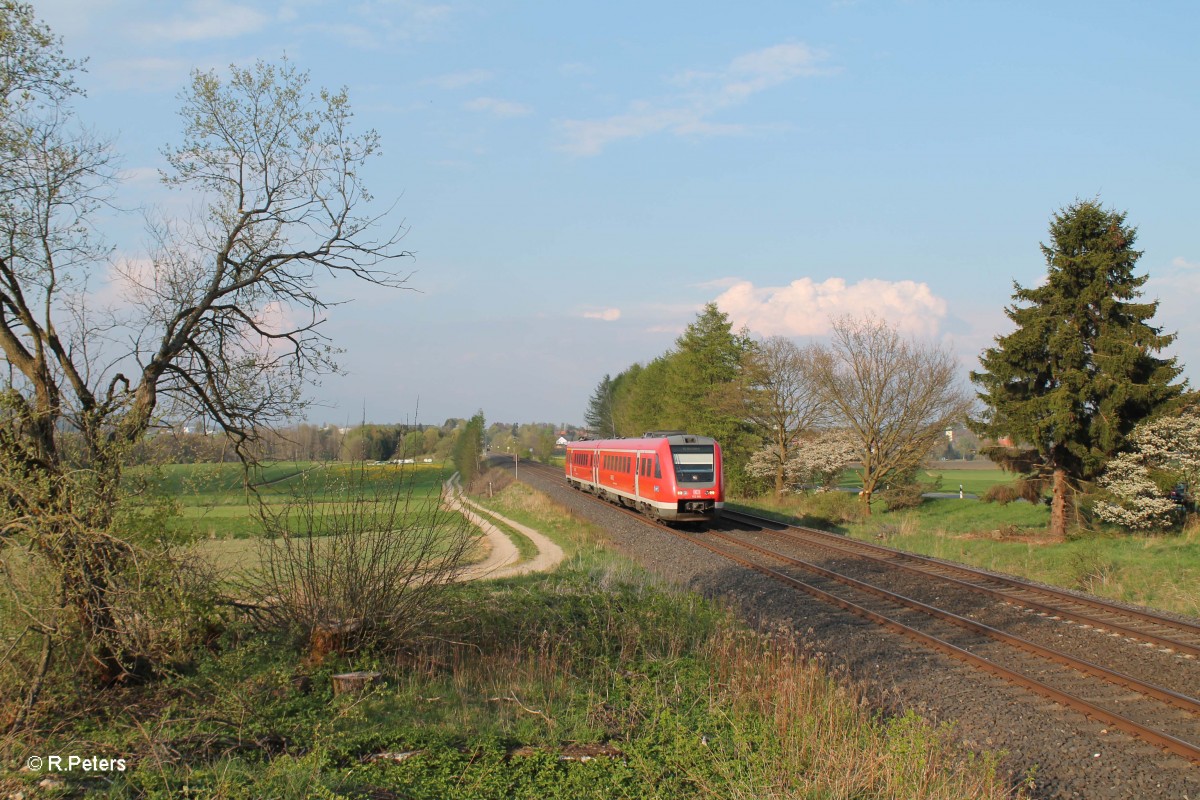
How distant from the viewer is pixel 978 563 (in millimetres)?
17453

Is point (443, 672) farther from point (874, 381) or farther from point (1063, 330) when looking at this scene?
point (874, 381)

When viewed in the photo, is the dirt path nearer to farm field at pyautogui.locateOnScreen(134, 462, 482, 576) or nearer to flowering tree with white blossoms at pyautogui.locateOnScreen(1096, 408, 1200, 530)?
farm field at pyautogui.locateOnScreen(134, 462, 482, 576)

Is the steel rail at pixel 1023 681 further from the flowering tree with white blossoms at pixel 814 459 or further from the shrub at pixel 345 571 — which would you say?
the flowering tree with white blossoms at pixel 814 459

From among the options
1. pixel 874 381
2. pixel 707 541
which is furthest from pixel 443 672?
pixel 874 381

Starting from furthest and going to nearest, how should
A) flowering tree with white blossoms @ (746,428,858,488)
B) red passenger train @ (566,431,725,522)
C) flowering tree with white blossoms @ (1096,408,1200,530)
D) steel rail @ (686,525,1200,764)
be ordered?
flowering tree with white blossoms @ (746,428,858,488), red passenger train @ (566,431,725,522), flowering tree with white blossoms @ (1096,408,1200,530), steel rail @ (686,525,1200,764)

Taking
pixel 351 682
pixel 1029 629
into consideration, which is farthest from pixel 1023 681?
pixel 351 682

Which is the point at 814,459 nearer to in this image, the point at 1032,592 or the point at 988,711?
the point at 1032,592

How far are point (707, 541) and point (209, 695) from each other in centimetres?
1467

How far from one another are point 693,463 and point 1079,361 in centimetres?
1217

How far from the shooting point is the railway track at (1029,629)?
7188 mm

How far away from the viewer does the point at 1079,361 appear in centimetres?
2356

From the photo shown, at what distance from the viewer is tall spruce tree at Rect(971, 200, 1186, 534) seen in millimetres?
22500

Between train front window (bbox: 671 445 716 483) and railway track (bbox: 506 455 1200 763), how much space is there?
4.89 m

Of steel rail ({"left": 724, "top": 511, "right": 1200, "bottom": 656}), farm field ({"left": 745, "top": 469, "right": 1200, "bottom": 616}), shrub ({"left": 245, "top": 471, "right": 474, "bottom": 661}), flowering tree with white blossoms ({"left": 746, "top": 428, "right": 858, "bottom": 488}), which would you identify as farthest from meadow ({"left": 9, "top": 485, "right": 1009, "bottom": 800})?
flowering tree with white blossoms ({"left": 746, "top": 428, "right": 858, "bottom": 488})
